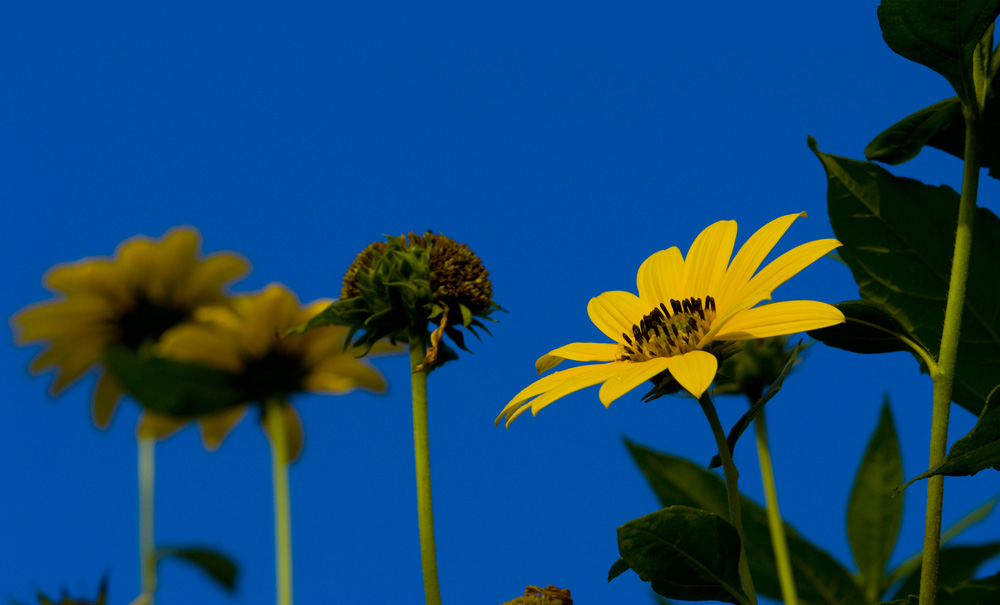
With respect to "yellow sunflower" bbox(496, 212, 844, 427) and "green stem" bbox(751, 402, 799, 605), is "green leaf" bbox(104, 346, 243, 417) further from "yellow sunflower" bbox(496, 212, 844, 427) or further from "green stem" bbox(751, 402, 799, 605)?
"green stem" bbox(751, 402, 799, 605)

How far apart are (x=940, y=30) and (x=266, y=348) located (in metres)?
0.81

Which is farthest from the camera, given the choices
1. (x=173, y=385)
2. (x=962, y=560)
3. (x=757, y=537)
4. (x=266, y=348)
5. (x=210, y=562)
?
(x=962, y=560)

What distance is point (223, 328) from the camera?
3.71 feet

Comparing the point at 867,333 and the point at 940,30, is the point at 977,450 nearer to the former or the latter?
the point at 867,333

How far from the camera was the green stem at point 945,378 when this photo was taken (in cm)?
79

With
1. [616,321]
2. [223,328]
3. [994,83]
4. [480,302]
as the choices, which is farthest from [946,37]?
[223,328]

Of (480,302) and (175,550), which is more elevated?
(480,302)

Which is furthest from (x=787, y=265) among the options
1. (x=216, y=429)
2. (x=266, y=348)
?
(x=216, y=429)

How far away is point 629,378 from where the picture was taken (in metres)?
0.78

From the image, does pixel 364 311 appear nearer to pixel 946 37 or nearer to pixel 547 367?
pixel 547 367

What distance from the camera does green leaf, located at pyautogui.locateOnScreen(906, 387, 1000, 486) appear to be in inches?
27.9

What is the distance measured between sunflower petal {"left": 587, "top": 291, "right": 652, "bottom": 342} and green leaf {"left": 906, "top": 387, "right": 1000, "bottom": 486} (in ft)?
1.10

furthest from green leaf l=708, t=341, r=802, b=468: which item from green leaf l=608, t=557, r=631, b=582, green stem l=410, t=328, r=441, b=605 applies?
green stem l=410, t=328, r=441, b=605

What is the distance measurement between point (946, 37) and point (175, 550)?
0.77 meters
